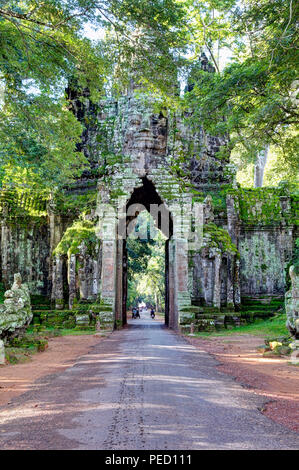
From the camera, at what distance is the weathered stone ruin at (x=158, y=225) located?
15648 millimetres

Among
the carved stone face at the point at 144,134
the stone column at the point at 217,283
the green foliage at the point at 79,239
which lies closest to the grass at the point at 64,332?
the green foliage at the point at 79,239

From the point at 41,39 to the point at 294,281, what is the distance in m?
8.59

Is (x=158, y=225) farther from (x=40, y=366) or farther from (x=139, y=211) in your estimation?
(x=40, y=366)

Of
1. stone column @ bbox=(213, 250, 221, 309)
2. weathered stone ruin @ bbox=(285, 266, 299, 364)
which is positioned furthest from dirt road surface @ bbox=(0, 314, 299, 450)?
stone column @ bbox=(213, 250, 221, 309)

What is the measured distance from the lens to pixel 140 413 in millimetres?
4129

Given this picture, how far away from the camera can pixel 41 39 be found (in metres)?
9.69

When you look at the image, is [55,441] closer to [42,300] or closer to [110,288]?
[110,288]

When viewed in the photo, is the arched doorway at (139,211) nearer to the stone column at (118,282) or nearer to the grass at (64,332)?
the stone column at (118,282)

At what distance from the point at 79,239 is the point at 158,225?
15.3 ft

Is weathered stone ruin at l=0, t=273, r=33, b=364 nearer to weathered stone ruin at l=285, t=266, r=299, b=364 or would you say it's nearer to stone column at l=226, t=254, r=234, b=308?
weathered stone ruin at l=285, t=266, r=299, b=364

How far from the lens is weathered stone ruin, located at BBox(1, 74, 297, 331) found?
1565cm

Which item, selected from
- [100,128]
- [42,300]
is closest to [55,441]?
[42,300]

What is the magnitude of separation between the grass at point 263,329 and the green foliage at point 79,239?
5475 millimetres

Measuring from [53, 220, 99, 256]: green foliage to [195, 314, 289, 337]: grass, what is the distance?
18.0ft
